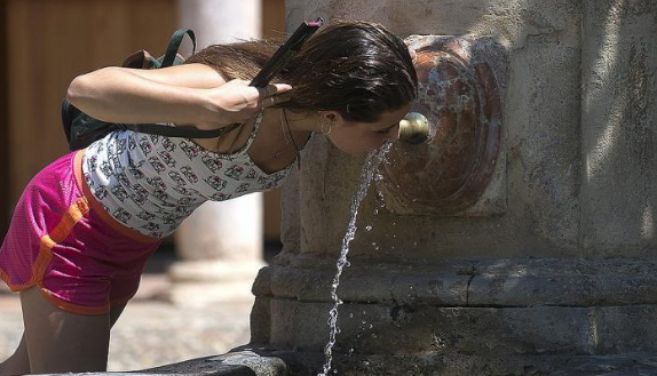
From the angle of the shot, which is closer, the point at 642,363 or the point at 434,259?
the point at 642,363

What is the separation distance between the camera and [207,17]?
28.2ft

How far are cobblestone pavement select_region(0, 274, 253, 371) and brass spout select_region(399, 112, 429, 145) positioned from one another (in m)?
3.15

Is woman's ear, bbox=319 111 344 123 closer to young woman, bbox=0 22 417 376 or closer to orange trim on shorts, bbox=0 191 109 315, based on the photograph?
young woman, bbox=0 22 417 376

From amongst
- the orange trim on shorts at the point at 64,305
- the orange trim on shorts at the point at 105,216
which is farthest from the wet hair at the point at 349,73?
the orange trim on shorts at the point at 64,305

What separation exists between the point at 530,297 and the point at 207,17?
230 inches

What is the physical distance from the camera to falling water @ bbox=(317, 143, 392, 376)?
3191 millimetres

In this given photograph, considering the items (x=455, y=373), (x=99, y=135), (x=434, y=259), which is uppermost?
(x=99, y=135)

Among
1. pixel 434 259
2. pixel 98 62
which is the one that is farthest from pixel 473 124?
pixel 98 62

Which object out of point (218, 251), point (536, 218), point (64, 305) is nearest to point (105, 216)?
point (64, 305)

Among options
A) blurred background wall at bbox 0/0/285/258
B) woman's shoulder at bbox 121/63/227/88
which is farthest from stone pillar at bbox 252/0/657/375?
blurred background wall at bbox 0/0/285/258

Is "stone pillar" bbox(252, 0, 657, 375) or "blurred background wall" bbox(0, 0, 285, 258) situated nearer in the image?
"stone pillar" bbox(252, 0, 657, 375)

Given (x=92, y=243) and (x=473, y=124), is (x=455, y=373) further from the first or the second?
(x=92, y=243)

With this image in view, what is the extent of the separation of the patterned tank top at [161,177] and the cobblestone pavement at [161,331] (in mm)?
2942

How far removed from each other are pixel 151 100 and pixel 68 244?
21.8 inches
